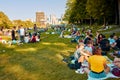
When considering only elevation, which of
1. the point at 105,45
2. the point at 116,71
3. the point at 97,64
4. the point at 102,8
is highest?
the point at 102,8

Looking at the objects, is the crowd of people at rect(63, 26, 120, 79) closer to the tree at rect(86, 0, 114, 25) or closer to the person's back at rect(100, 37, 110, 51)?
the person's back at rect(100, 37, 110, 51)

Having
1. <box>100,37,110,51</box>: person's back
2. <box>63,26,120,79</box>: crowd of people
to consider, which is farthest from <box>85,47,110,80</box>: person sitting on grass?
<box>100,37,110,51</box>: person's back

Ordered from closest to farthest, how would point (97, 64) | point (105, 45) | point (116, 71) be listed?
point (97, 64)
point (116, 71)
point (105, 45)

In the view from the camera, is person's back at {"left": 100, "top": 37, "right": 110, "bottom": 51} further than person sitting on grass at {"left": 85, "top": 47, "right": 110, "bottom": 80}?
Yes

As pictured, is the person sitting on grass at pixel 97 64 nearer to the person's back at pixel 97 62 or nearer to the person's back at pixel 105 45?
the person's back at pixel 97 62

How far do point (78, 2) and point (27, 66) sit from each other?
Answer: 7667 cm

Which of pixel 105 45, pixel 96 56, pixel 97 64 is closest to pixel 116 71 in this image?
pixel 97 64

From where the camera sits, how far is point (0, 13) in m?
155

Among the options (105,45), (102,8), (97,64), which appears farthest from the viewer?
(102,8)

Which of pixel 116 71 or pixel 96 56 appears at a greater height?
pixel 96 56

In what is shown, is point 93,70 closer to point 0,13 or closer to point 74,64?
point 74,64

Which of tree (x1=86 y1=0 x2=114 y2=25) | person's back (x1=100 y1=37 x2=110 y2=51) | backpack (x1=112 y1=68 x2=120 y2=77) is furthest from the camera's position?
tree (x1=86 y1=0 x2=114 y2=25)

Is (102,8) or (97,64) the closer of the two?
(97,64)

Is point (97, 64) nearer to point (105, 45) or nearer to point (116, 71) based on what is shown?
point (116, 71)
